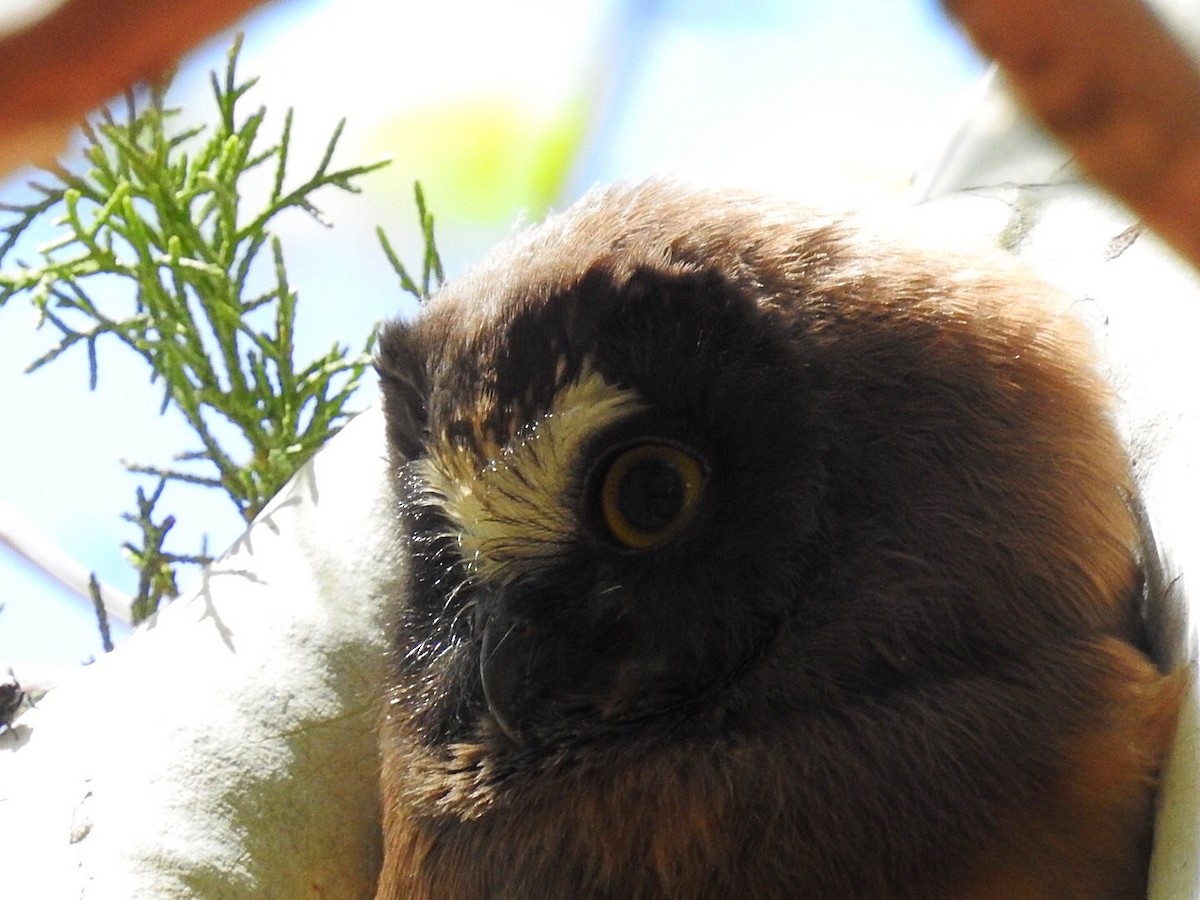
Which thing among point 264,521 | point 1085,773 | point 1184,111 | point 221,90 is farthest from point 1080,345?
point 221,90

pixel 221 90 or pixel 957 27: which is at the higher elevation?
pixel 221 90

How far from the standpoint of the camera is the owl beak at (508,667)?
1.18 m

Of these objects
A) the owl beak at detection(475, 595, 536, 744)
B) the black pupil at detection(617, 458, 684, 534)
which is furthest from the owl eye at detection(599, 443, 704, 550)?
the owl beak at detection(475, 595, 536, 744)

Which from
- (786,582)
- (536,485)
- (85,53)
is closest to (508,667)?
(536,485)

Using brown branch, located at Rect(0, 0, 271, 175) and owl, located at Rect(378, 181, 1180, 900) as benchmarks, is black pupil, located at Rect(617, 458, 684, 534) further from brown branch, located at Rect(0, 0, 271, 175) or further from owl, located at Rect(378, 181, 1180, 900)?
brown branch, located at Rect(0, 0, 271, 175)

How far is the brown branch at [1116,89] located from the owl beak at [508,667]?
2.72 feet

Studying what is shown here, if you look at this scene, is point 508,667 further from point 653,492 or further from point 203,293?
point 203,293

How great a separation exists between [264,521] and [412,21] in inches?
37.4

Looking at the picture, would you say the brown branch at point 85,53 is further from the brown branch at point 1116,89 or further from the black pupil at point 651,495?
the black pupil at point 651,495

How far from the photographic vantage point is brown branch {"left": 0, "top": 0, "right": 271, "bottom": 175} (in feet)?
1.37

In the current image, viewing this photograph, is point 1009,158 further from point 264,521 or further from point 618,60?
point 264,521

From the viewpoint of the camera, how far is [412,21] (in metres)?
2.05

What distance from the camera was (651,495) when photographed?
3.71 ft

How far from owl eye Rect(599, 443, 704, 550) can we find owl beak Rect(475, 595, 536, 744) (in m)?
0.15
